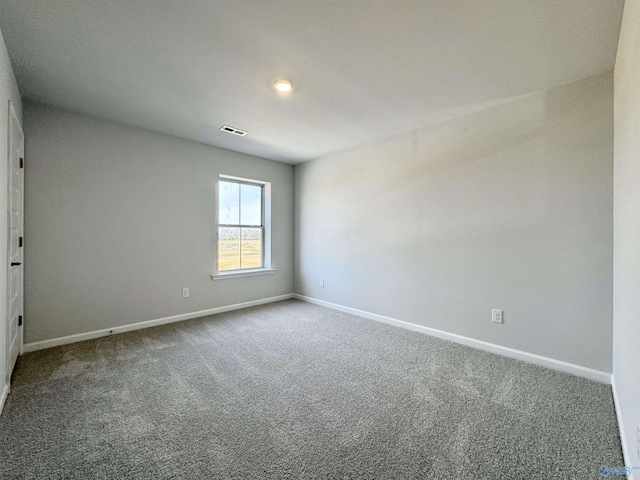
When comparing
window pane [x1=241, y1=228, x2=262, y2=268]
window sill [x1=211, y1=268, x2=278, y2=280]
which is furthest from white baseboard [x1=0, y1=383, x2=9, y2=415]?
window pane [x1=241, y1=228, x2=262, y2=268]

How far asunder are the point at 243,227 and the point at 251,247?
0.36m

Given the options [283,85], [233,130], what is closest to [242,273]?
[233,130]

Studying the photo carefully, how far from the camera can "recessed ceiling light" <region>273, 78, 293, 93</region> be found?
227 cm

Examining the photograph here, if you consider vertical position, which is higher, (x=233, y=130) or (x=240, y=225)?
(x=233, y=130)

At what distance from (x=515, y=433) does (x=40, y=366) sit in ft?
11.7

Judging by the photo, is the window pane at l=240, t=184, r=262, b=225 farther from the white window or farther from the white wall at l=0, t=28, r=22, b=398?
the white wall at l=0, t=28, r=22, b=398

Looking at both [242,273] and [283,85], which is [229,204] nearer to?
[242,273]

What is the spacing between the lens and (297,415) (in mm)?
1742

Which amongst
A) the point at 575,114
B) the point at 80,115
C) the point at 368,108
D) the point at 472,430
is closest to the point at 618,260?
the point at 575,114

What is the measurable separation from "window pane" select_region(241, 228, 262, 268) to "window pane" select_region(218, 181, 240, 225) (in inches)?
10.8

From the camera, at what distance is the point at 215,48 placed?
1885 mm

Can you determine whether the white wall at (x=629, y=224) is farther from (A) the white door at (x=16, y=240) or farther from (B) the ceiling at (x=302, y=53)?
(A) the white door at (x=16, y=240)

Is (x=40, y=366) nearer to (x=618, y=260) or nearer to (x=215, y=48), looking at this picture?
(x=215, y=48)

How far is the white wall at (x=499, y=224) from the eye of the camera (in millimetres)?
2207
